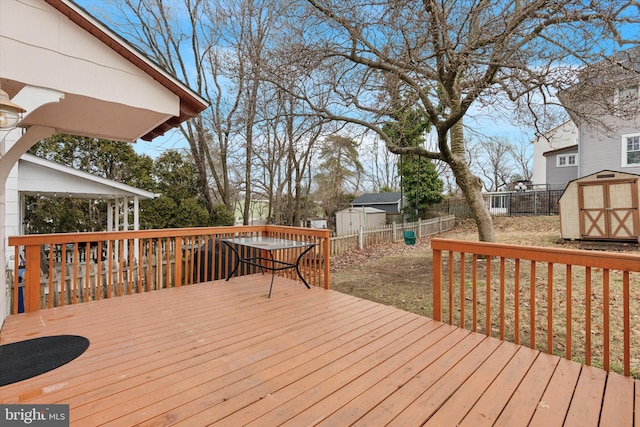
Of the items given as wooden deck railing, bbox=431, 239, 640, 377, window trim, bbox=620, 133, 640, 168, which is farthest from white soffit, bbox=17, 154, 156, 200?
window trim, bbox=620, 133, 640, 168

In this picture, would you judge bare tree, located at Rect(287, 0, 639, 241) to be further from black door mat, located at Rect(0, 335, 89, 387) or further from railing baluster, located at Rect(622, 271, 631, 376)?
black door mat, located at Rect(0, 335, 89, 387)

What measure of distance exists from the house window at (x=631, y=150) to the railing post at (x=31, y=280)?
17632mm

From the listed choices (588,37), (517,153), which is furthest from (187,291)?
(517,153)

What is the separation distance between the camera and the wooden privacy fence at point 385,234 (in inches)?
385

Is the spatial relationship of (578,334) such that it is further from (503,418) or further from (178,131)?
(178,131)

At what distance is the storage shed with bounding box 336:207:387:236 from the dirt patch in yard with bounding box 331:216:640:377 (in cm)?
575

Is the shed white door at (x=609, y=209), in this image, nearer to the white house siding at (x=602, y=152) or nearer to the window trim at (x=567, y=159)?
the white house siding at (x=602, y=152)

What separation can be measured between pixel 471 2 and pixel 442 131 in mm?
2532

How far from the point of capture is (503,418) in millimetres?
1774

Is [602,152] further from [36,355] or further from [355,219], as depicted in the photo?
[36,355]

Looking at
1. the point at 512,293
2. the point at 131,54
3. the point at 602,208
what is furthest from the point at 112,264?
the point at 602,208

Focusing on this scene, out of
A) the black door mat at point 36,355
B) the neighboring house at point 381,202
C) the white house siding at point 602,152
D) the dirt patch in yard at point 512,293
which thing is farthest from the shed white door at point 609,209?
the black door mat at point 36,355

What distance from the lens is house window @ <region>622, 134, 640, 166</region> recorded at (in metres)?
12.1

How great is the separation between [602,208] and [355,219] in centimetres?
986
